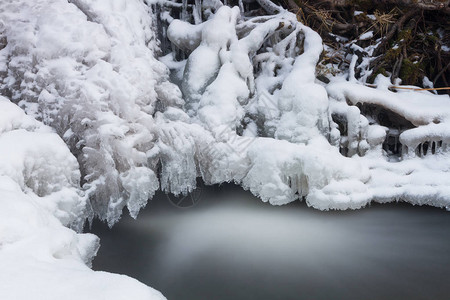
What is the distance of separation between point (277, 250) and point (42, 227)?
2246 mm

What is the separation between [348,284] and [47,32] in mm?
3456

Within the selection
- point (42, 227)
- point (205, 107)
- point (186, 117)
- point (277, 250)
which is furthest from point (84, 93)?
point (277, 250)

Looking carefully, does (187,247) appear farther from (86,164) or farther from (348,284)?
(348,284)

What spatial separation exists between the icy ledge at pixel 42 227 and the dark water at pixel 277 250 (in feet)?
2.87

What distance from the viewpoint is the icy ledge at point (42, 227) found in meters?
1.47

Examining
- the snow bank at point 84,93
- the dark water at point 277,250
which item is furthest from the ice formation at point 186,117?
the dark water at point 277,250

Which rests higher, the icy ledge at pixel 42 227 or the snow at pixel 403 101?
the icy ledge at pixel 42 227

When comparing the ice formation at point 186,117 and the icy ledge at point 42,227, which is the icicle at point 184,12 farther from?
the icy ledge at point 42,227

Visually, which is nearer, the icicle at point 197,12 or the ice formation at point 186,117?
the ice formation at point 186,117

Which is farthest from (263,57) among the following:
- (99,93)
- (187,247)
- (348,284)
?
(348,284)

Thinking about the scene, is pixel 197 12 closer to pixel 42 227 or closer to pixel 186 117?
pixel 186 117

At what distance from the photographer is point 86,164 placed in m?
3.44

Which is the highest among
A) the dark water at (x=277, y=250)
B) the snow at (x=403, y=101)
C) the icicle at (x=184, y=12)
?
the icicle at (x=184, y=12)

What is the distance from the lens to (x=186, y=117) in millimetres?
4312
